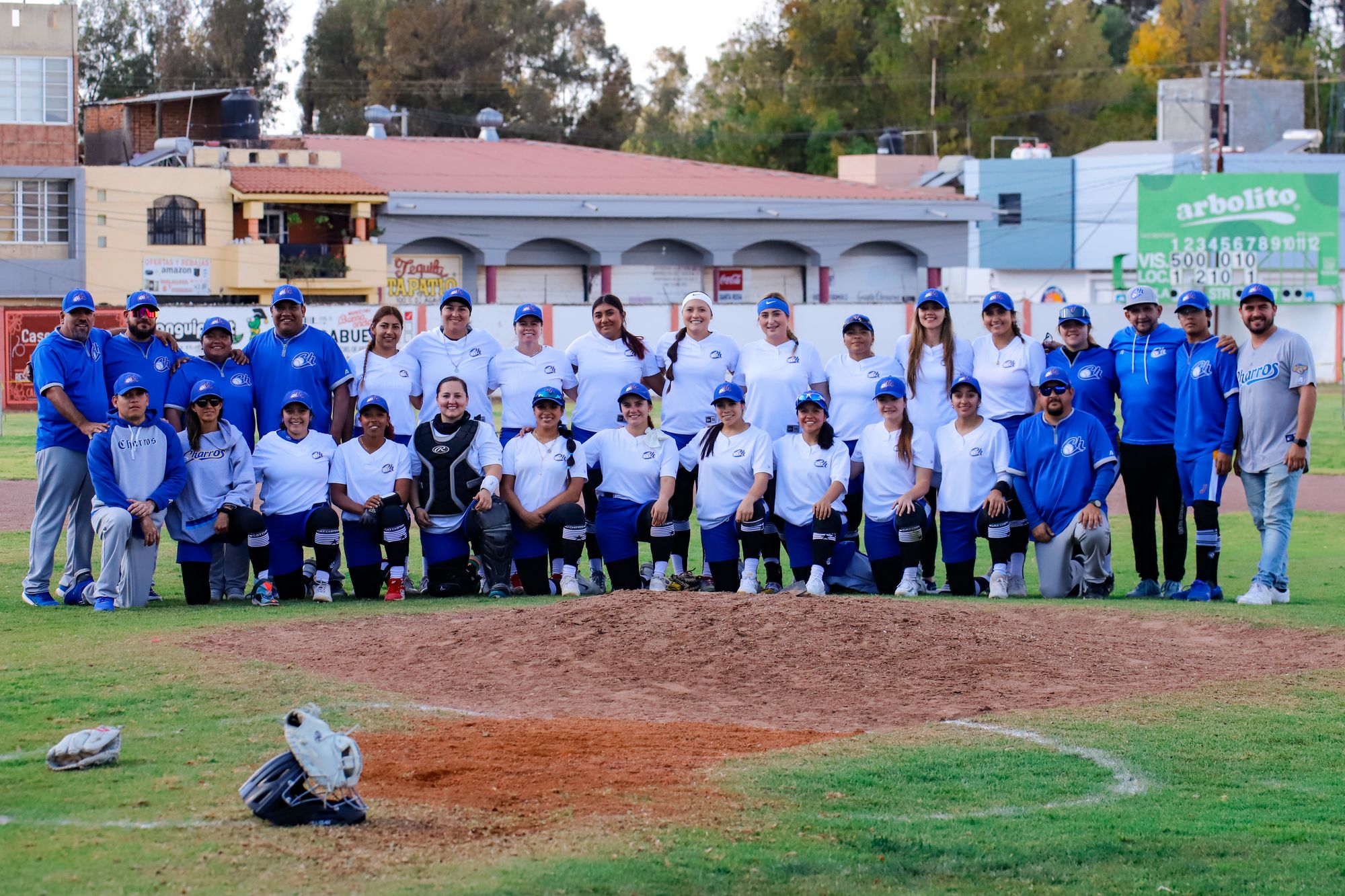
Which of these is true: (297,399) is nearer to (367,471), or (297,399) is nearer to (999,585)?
(367,471)

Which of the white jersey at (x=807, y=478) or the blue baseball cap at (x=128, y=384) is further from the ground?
the blue baseball cap at (x=128, y=384)

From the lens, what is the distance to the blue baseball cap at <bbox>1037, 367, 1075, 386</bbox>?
34.8 ft

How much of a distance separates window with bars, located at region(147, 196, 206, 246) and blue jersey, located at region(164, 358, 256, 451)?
35925 millimetres

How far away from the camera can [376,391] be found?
11219 mm

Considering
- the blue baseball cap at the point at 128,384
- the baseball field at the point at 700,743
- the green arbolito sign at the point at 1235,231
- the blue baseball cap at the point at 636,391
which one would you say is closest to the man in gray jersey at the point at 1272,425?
the baseball field at the point at 700,743

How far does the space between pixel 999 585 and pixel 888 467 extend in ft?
3.59

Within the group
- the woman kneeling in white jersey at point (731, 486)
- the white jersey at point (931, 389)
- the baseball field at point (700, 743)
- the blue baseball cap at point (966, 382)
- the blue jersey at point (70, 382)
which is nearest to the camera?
the baseball field at point (700, 743)

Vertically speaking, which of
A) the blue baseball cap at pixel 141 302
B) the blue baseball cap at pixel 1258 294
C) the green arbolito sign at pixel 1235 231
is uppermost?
the green arbolito sign at pixel 1235 231

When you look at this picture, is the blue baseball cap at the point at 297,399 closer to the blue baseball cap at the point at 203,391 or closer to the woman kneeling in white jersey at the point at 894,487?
the blue baseball cap at the point at 203,391

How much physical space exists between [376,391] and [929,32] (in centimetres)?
6209

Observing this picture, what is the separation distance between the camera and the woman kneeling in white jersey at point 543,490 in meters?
10.7

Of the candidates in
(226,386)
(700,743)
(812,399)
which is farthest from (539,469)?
(700,743)

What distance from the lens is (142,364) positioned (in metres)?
10.7

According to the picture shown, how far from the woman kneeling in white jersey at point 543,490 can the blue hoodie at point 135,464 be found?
2184 millimetres
